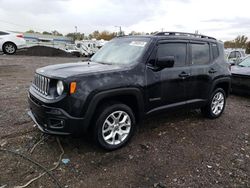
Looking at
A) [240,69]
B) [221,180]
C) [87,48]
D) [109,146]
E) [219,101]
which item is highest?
[87,48]

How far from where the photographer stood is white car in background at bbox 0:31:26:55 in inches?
609

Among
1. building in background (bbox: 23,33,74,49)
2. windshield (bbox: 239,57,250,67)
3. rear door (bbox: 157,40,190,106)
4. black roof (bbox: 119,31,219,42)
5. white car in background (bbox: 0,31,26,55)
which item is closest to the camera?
rear door (bbox: 157,40,190,106)

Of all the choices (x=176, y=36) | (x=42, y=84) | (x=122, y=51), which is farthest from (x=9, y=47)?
(x=176, y=36)

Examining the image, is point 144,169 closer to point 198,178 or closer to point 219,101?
point 198,178

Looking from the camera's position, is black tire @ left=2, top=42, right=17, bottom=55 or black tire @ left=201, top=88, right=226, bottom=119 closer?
black tire @ left=201, top=88, right=226, bottom=119

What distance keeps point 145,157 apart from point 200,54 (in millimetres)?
2621

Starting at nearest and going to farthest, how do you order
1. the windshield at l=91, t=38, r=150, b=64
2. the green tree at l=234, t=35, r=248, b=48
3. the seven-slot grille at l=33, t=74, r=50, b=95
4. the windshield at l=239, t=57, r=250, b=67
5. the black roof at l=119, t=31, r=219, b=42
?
the seven-slot grille at l=33, t=74, r=50, b=95
the windshield at l=91, t=38, r=150, b=64
the black roof at l=119, t=31, r=219, b=42
the windshield at l=239, t=57, r=250, b=67
the green tree at l=234, t=35, r=248, b=48

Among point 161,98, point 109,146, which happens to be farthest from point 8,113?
point 161,98

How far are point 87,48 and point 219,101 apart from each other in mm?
32075

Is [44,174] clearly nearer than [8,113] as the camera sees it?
Yes

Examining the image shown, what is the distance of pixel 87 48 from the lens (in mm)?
35250

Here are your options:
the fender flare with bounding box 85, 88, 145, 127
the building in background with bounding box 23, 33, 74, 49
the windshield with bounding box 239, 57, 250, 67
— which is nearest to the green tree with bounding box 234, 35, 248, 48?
the building in background with bounding box 23, 33, 74, 49

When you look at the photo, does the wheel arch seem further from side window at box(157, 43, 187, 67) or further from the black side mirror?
the black side mirror

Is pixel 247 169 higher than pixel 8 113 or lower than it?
lower
